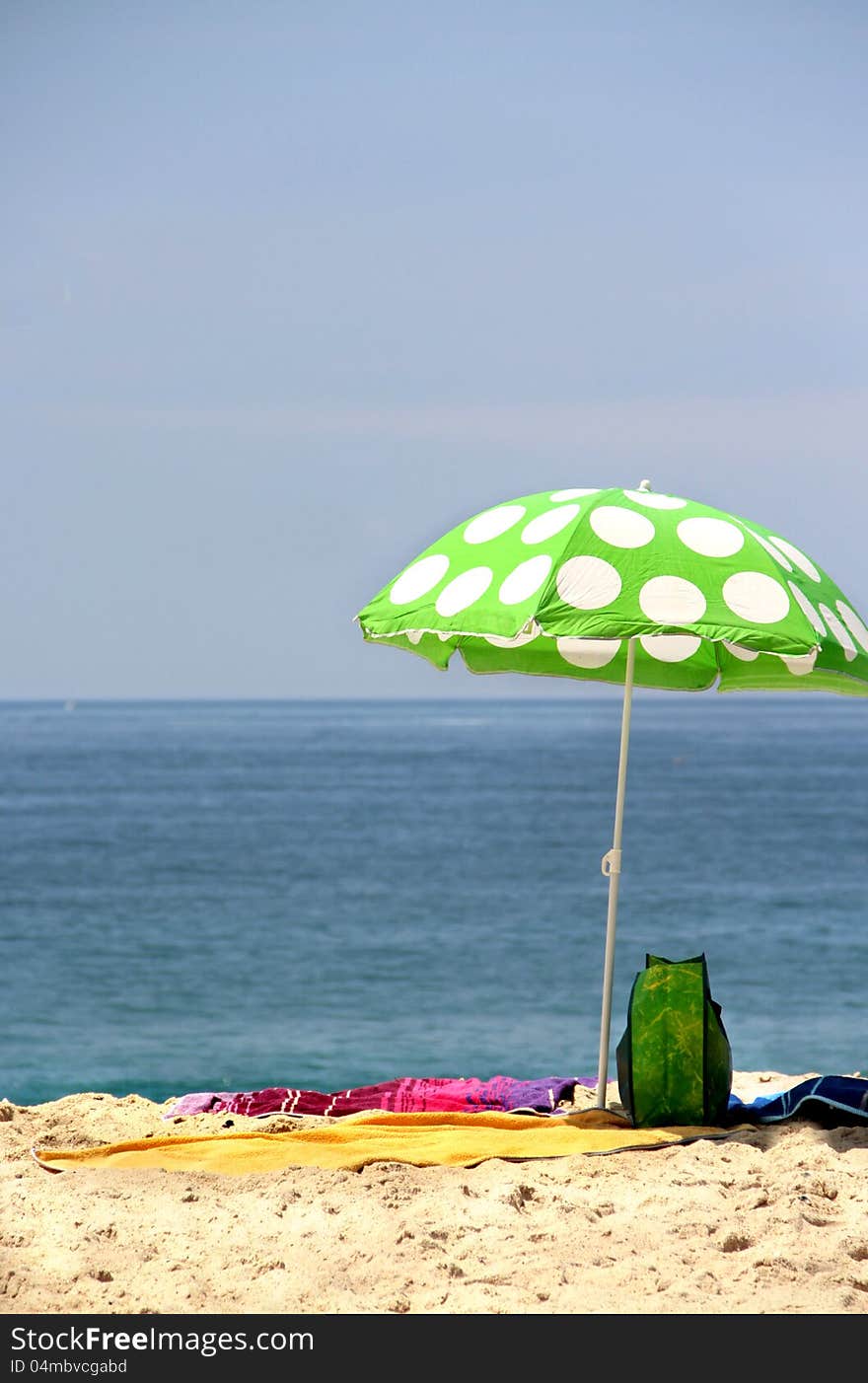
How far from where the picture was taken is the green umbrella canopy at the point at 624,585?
4609 millimetres

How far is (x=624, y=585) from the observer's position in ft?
15.4

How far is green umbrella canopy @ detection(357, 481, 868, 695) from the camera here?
4.61 meters

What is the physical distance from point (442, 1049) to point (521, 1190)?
26.0 feet

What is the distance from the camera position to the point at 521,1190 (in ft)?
14.7

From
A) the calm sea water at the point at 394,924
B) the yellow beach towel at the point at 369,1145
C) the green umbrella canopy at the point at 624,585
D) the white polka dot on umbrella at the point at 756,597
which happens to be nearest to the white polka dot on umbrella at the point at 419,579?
the green umbrella canopy at the point at 624,585

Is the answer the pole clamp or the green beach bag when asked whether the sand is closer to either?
the green beach bag

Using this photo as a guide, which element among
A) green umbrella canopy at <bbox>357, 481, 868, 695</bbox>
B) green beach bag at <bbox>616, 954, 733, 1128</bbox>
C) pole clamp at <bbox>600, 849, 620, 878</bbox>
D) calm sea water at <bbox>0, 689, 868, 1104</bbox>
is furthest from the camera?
calm sea water at <bbox>0, 689, 868, 1104</bbox>

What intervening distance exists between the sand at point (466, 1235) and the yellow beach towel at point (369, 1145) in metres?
0.08

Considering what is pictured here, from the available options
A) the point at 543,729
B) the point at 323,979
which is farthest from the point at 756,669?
the point at 543,729

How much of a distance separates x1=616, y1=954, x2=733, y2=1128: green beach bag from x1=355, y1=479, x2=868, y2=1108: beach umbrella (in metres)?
0.23

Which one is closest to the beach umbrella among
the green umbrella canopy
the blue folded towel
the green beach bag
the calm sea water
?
the green umbrella canopy

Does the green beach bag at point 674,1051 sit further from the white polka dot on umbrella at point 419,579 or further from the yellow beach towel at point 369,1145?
the white polka dot on umbrella at point 419,579

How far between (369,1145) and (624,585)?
2218mm
